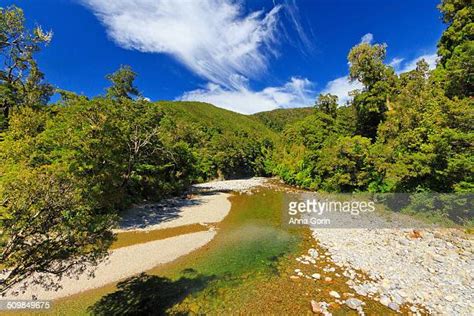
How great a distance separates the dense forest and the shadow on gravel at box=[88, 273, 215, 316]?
308 cm

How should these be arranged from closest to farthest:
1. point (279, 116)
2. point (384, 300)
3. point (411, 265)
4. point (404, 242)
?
point (384, 300)
point (411, 265)
point (404, 242)
point (279, 116)

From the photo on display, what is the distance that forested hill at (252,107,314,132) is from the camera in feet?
484

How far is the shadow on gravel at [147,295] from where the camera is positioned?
8086mm

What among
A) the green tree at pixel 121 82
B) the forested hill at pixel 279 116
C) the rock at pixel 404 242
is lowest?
the rock at pixel 404 242

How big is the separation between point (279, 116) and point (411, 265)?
159541 mm

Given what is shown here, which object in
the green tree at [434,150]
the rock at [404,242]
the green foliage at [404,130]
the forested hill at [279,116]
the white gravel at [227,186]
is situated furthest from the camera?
the forested hill at [279,116]

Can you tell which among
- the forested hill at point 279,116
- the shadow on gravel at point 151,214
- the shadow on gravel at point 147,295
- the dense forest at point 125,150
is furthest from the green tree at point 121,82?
the forested hill at point 279,116

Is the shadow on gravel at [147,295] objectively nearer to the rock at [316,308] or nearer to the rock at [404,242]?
the rock at [316,308]

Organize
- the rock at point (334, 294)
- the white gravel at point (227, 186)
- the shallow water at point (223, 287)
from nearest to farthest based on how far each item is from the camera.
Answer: the shallow water at point (223, 287)
the rock at point (334, 294)
the white gravel at point (227, 186)

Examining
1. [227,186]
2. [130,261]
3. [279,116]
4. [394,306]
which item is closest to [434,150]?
[394,306]

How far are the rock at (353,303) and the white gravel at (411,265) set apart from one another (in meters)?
0.62

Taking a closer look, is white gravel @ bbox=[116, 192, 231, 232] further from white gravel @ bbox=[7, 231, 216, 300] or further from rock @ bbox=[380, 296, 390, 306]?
rock @ bbox=[380, 296, 390, 306]

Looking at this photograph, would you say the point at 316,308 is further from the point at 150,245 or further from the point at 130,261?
the point at 150,245

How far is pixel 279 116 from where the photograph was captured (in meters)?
165
